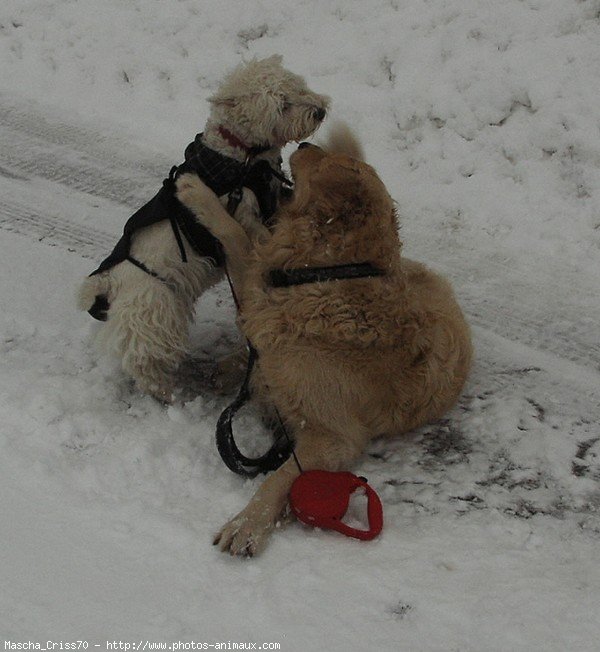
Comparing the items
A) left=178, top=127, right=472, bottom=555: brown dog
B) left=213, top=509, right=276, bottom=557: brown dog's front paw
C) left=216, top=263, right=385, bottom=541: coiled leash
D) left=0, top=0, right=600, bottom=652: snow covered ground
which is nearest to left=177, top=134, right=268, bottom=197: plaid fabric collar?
left=178, top=127, right=472, bottom=555: brown dog

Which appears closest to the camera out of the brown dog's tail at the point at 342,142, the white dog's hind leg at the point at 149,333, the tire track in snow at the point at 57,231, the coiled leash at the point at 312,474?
the coiled leash at the point at 312,474

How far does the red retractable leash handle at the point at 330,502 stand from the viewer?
2.53 m

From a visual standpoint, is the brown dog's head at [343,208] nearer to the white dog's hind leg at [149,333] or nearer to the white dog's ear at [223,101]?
the white dog's ear at [223,101]

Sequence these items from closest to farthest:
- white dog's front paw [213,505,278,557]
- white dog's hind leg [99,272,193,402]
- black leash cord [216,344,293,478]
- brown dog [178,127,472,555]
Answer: white dog's front paw [213,505,278,557] → brown dog [178,127,472,555] → black leash cord [216,344,293,478] → white dog's hind leg [99,272,193,402]

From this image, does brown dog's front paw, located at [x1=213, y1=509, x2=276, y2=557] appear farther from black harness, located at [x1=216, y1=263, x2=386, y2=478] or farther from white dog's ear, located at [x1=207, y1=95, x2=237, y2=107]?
white dog's ear, located at [x1=207, y1=95, x2=237, y2=107]

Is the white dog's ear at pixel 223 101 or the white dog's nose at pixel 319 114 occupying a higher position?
the white dog's nose at pixel 319 114

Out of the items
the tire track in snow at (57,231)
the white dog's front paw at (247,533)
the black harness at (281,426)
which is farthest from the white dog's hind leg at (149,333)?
the tire track in snow at (57,231)

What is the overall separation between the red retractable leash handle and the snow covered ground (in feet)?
0.22

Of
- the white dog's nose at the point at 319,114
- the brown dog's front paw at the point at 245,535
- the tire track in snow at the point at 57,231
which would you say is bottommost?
the tire track in snow at the point at 57,231

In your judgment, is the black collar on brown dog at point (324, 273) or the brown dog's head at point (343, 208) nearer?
the brown dog's head at point (343, 208)

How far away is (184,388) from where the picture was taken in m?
3.53

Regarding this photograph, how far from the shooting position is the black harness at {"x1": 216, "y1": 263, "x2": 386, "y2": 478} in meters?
2.74

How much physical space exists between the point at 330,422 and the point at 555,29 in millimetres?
4096

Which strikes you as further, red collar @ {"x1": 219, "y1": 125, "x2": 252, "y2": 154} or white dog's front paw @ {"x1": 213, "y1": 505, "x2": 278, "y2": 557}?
red collar @ {"x1": 219, "y1": 125, "x2": 252, "y2": 154}
